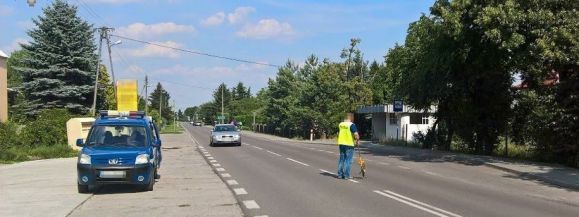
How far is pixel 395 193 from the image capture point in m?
Answer: 12.8

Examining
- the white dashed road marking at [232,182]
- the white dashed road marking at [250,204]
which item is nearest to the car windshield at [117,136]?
the white dashed road marking at [232,182]

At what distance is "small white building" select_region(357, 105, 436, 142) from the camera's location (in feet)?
155

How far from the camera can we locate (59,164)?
22734mm

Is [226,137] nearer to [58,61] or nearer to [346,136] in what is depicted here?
[58,61]

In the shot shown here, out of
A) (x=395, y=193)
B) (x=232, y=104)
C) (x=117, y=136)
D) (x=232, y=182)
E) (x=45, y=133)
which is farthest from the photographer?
(x=232, y=104)

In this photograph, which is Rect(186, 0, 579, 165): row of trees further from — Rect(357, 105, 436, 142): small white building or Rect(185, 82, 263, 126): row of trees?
Rect(185, 82, 263, 126): row of trees

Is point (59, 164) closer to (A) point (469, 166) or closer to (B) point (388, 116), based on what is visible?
(A) point (469, 166)

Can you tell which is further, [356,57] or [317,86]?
[356,57]

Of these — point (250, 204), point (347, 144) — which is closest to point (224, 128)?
point (347, 144)

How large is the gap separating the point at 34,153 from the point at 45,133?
2927 mm

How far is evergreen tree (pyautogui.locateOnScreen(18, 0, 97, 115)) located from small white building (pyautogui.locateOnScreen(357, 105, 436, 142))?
72.8 ft

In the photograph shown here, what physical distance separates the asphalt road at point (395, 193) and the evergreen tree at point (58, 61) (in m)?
29.0

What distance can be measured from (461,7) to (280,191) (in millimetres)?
12918

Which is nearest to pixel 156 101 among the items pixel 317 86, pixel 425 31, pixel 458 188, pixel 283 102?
pixel 283 102
